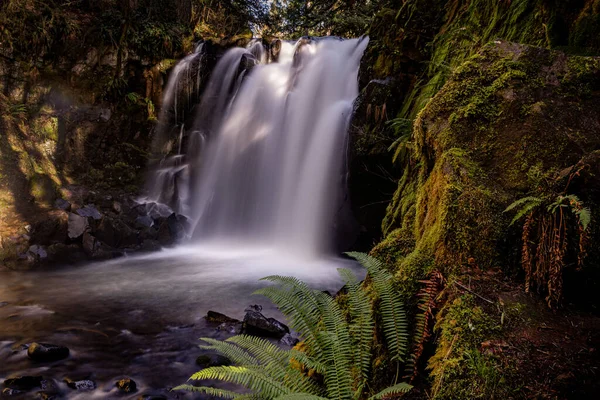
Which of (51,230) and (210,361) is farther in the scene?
(51,230)

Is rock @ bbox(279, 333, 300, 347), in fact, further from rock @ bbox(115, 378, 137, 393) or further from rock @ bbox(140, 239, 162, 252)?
rock @ bbox(140, 239, 162, 252)

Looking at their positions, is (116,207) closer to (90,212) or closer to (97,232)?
(90,212)

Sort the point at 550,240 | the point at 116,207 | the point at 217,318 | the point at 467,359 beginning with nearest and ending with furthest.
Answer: the point at 467,359 < the point at 550,240 < the point at 217,318 < the point at 116,207

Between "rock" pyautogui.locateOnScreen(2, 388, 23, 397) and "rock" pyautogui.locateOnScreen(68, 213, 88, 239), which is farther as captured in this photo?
"rock" pyautogui.locateOnScreen(68, 213, 88, 239)

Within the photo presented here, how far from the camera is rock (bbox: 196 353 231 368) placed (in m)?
4.33

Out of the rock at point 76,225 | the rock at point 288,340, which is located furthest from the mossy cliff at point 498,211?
the rock at point 76,225

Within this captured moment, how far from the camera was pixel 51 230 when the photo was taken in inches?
348

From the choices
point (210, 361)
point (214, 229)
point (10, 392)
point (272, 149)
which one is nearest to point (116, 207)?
point (214, 229)

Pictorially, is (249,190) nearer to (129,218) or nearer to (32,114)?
(129,218)

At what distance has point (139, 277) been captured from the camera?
7961 millimetres

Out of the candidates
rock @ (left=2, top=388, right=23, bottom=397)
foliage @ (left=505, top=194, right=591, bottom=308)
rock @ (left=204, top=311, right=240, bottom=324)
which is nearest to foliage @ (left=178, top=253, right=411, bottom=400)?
foliage @ (left=505, top=194, right=591, bottom=308)

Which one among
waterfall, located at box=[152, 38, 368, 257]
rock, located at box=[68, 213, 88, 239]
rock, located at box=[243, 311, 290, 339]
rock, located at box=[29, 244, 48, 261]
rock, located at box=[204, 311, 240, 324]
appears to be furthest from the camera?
waterfall, located at box=[152, 38, 368, 257]

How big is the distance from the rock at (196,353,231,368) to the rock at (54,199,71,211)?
7.72 m

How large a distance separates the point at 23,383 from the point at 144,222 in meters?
7.73
